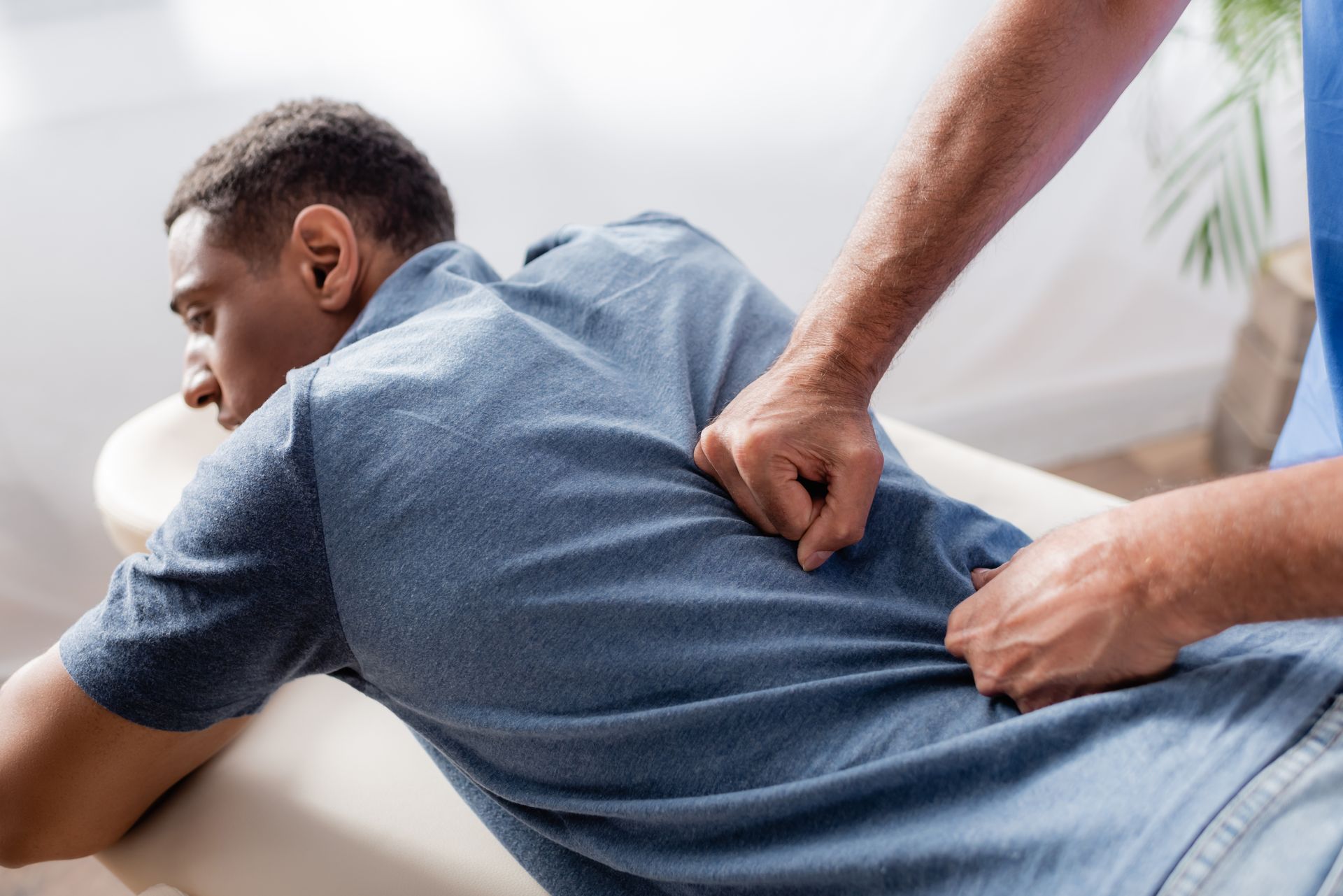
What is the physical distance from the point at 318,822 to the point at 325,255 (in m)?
0.56

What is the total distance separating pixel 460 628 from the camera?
30.0 inches

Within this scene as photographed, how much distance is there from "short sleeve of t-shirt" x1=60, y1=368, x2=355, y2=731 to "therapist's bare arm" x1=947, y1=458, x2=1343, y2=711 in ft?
1.59

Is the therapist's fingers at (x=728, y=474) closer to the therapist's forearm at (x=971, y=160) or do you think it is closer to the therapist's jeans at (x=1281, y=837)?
the therapist's forearm at (x=971, y=160)

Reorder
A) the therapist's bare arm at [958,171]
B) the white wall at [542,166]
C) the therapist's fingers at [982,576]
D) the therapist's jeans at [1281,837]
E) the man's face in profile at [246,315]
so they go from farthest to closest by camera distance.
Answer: the white wall at [542,166] < the man's face in profile at [246,315] < the therapist's bare arm at [958,171] < the therapist's fingers at [982,576] < the therapist's jeans at [1281,837]

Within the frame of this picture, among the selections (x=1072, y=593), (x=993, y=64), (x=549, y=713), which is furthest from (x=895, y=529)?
(x=993, y=64)

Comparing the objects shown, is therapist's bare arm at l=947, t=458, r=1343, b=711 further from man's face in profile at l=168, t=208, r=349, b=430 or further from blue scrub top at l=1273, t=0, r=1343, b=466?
man's face in profile at l=168, t=208, r=349, b=430

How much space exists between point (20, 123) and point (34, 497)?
0.62m

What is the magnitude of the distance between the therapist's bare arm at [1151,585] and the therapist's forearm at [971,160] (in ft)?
0.85

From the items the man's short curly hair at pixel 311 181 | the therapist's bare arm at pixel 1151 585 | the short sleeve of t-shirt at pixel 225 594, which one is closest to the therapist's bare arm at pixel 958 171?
the therapist's bare arm at pixel 1151 585

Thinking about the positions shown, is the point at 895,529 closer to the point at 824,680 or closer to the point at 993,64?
the point at 824,680

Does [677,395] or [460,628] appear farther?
[677,395]

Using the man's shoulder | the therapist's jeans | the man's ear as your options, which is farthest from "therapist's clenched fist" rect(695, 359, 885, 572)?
the man's ear

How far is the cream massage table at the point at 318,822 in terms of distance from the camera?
0.97 metres

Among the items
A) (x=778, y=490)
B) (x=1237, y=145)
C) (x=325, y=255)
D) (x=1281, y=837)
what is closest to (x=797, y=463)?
(x=778, y=490)
